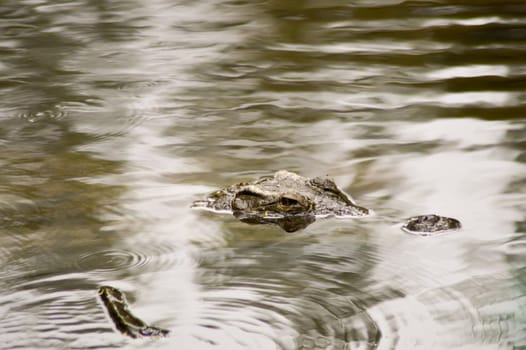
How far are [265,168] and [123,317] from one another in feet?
5.69

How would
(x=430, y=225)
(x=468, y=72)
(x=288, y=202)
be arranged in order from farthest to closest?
(x=468, y=72)
(x=288, y=202)
(x=430, y=225)

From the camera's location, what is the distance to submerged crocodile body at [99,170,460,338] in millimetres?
3912

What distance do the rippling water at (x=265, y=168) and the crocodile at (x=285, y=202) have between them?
9 cm

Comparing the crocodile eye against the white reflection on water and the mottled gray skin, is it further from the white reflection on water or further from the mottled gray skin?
the white reflection on water

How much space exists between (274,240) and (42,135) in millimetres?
2100

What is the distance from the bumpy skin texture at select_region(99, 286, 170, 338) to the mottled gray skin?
0.96 meters

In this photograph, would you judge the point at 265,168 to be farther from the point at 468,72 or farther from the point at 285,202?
the point at 468,72

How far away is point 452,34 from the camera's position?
7.26 m

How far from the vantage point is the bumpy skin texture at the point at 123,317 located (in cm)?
287

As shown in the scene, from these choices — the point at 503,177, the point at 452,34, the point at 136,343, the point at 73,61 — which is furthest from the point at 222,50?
the point at 136,343

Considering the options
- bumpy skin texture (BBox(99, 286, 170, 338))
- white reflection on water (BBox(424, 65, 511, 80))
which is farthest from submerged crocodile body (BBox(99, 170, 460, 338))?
A: white reflection on water (BBox(424, 65, 511, 80))

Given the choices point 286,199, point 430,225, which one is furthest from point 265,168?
point 430,225

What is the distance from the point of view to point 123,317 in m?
2.97

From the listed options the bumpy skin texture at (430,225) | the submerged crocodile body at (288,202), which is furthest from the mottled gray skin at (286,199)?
the bumpy skin texture at (430,225)
